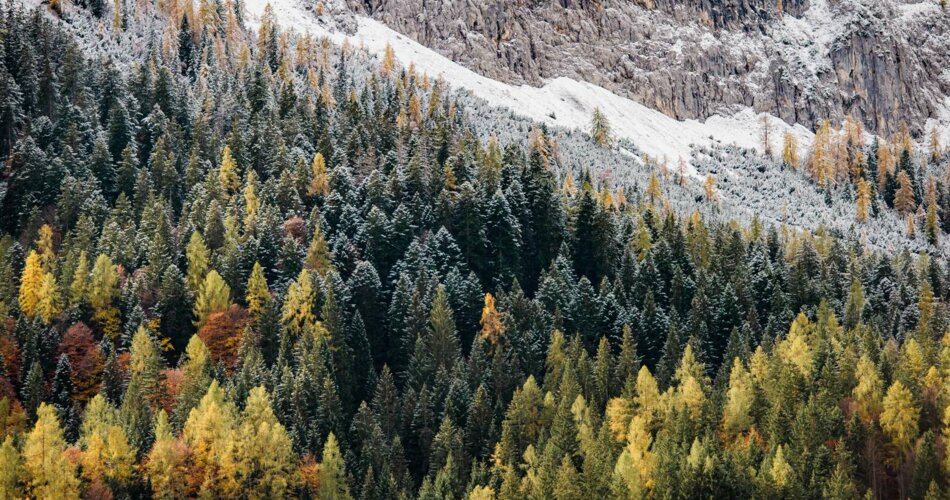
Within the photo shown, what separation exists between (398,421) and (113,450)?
24.2 metres

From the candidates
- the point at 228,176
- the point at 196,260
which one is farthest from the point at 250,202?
the point at 196,260

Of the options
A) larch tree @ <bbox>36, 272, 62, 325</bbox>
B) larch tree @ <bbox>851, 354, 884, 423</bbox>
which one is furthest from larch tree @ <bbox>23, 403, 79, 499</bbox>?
larch tree @ <bbox>851, 354, 884, 423</bbox>

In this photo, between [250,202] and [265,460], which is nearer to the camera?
[265,460]

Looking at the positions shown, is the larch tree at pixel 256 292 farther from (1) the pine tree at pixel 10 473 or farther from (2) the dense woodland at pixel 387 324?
(1) the pine tree at pixel 10 473

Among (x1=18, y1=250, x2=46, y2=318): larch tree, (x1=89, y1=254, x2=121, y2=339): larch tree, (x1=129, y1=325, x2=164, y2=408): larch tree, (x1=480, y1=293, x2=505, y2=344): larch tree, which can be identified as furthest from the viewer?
(x1=480, y1=293, x2=505, y2=344): larch tree

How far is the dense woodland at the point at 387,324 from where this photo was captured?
8469 centimetres

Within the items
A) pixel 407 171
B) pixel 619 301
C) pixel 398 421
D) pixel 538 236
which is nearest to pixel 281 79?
pixel 407 171

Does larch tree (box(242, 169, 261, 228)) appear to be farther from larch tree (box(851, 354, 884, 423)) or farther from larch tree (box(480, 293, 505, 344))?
larch tree (box(851, 354, 884, 423))

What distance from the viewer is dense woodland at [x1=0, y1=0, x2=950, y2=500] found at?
8469cm

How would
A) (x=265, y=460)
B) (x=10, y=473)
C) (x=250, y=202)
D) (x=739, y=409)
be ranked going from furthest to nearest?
(x=250, y=202), (x=739, y=409), (x=265, y=460), (x=10, y=473)

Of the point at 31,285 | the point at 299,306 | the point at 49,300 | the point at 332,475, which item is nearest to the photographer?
the point at 332,475

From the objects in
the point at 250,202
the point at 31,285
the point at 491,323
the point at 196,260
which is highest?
the point at 491,323

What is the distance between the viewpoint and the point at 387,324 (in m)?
111

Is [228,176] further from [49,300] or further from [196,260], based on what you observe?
[49,300]
